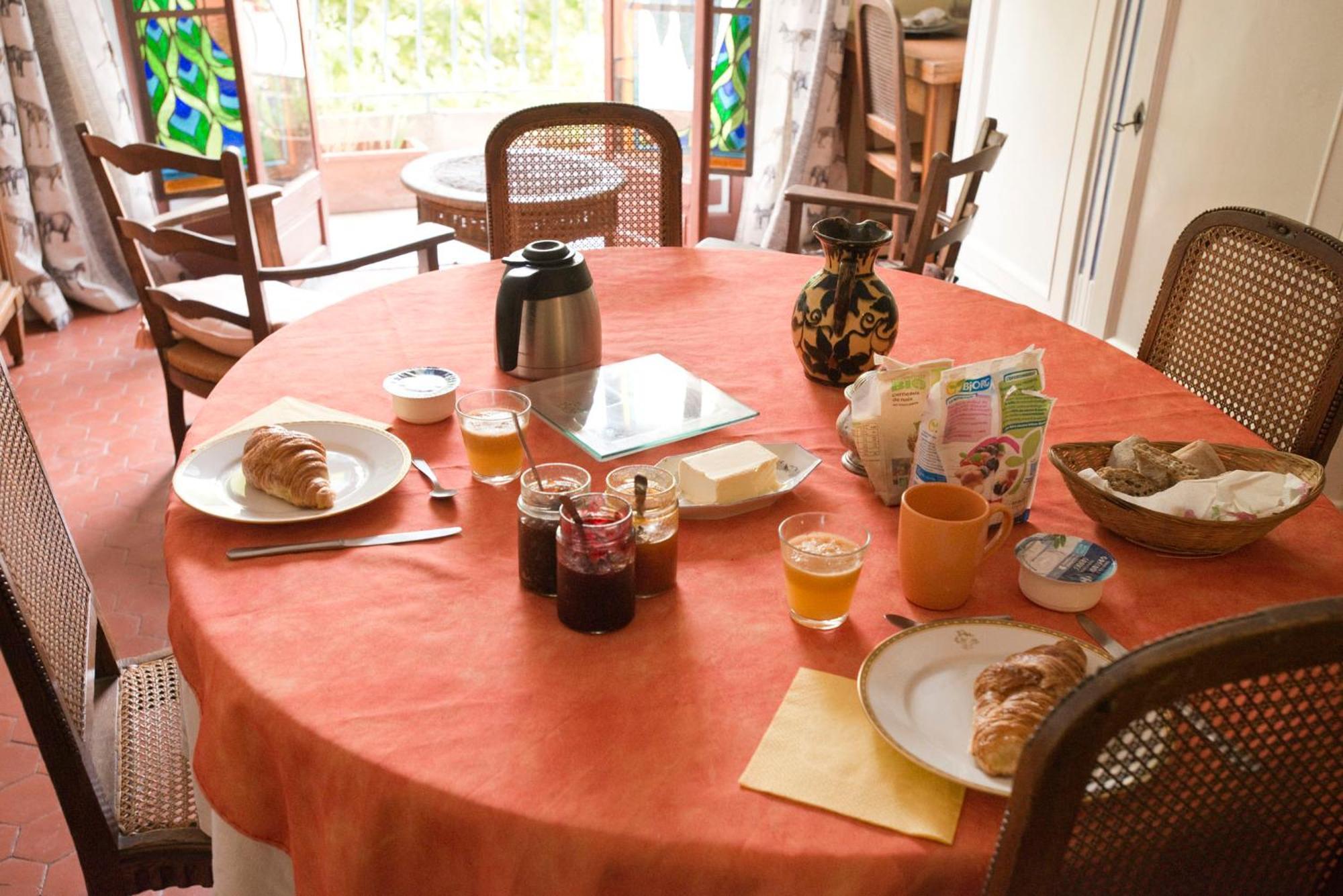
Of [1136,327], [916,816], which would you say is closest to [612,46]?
[1136,327]

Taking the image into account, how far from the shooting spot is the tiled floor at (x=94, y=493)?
1.88m

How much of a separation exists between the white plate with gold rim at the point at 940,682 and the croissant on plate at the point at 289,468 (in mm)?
657

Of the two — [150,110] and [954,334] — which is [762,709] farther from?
[150,110]

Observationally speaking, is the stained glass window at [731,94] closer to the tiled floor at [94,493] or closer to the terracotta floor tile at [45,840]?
the tiled floor at [94,493]

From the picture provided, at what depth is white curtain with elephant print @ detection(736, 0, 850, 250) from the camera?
14.1ft

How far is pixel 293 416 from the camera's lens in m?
1.51

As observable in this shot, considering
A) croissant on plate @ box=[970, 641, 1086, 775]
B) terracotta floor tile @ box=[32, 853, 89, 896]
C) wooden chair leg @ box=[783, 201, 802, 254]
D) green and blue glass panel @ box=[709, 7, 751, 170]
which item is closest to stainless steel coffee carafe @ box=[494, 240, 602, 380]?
croissant on plate @ box=[970, 641, 1086, 775]

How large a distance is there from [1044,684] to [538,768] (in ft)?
1.39

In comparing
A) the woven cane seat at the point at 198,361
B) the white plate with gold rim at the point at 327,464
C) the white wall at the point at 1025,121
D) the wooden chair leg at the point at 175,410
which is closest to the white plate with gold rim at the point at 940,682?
the white plate with gold rim at the point at 327,464

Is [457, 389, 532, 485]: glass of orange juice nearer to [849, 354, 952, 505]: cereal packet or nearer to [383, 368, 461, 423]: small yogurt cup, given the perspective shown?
[383, 368, 461, 423]: small yogurt cup

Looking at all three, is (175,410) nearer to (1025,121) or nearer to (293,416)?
(293,416)

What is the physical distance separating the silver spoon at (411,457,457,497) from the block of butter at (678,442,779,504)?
0.28 m

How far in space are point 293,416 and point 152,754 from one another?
46 centimetres

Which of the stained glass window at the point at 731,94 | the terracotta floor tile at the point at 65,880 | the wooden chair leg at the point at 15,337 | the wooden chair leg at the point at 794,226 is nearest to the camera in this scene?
the terracotta floor tile at the point at 65,880
